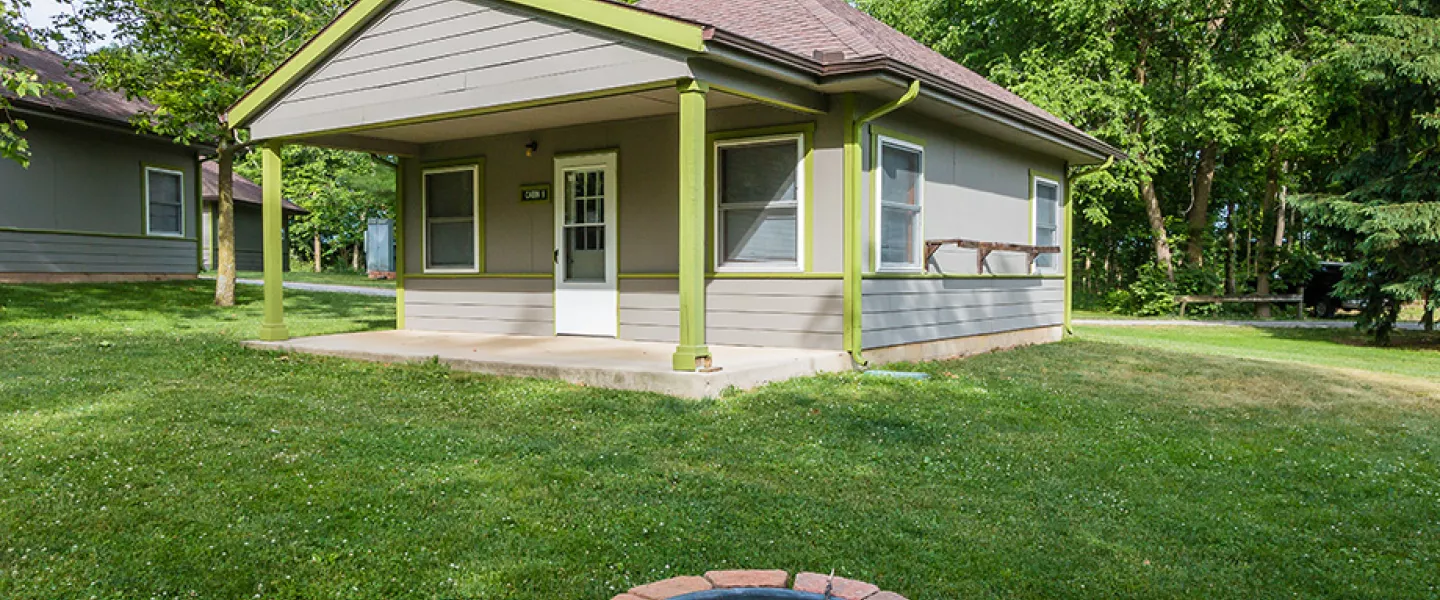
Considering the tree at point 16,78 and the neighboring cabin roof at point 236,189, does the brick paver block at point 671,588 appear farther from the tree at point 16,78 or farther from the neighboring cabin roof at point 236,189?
the neighboring cabin roof at point 236,189

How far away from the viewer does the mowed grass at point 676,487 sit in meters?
3.01

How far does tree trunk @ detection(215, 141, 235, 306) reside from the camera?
43.7 feet

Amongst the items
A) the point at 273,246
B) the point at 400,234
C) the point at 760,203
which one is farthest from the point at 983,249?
the point at 273,246

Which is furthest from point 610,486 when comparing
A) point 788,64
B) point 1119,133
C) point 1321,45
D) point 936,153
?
point 1321,45

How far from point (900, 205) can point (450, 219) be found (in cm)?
504

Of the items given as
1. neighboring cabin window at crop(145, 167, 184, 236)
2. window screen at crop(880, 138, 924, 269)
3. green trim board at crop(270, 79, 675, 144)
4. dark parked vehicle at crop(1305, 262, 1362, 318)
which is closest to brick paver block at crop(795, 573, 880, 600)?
green trim board at crop(270, 79, 675, 144)

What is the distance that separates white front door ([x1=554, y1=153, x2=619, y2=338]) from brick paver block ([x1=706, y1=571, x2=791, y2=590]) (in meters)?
6.35

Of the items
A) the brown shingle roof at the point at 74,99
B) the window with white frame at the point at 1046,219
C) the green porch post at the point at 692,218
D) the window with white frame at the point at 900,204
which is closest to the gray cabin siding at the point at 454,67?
the green porch post at the point at 692,218

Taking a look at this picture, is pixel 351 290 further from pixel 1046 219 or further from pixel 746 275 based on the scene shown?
pixel 1046 219

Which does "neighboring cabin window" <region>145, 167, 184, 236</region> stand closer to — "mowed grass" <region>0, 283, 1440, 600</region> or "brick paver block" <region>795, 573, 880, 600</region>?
"mowed grass" <region>0, 283, 1440, 600</region>

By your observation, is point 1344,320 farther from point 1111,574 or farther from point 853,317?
point 1111,574

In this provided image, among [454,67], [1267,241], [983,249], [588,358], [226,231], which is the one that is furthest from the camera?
→ [1267,241]

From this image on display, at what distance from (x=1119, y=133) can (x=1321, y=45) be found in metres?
3.79

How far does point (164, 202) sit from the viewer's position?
53.8ft
